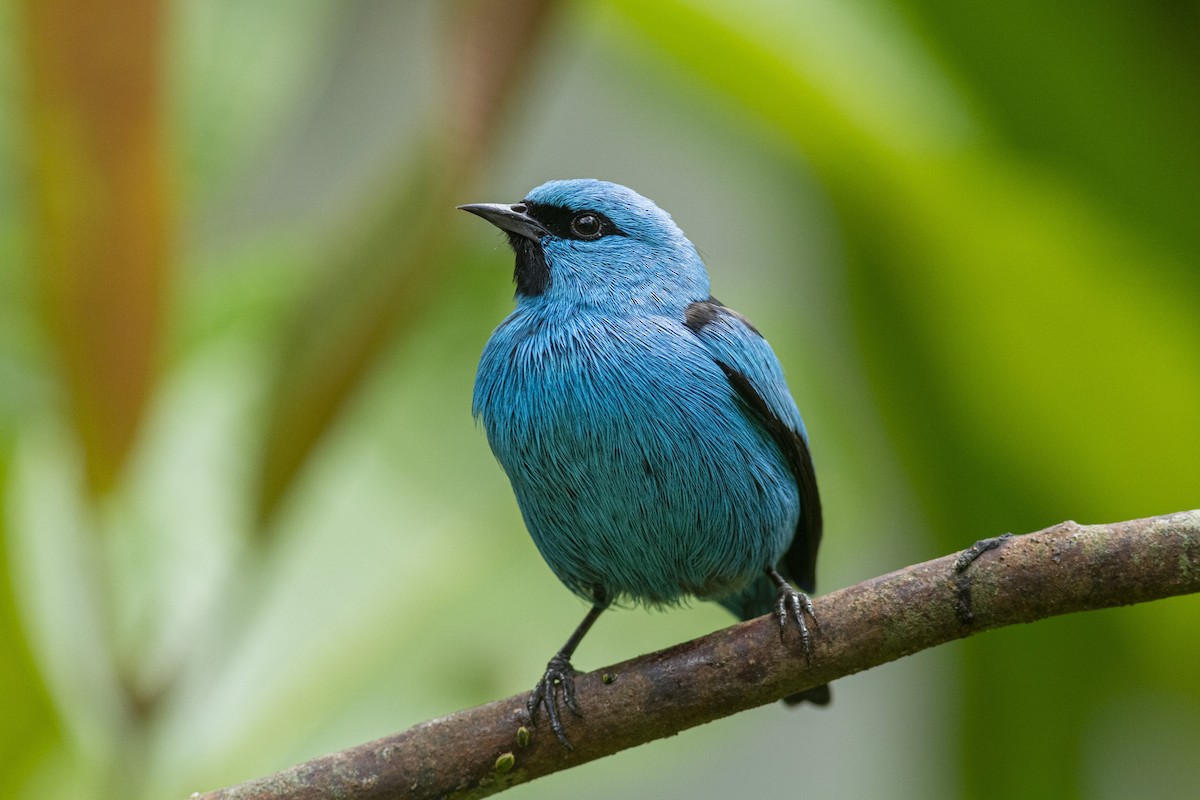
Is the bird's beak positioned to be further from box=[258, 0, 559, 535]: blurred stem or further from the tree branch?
the tree branch

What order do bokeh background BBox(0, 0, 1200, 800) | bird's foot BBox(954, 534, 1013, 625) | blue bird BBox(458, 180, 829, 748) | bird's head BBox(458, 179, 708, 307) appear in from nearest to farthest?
bird's foot BBox(954, 534, 1013, 625) → blue bird BBox(458, 180, 829, 748) → bird's head BBox(458, 179, 708, 307) → bokeh background BBox(0, 0, 1200, 800)

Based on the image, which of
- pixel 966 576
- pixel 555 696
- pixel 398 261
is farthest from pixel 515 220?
pixel 966 576

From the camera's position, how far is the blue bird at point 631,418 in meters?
2.83

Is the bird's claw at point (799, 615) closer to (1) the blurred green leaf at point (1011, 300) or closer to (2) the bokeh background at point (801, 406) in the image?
(2) the bokeh background at point (801, 406)

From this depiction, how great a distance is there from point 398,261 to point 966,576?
47.4 inches

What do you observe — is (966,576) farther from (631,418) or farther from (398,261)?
(398,261)

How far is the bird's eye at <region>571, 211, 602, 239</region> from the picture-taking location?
3207mm

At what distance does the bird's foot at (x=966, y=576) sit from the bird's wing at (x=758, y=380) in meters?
0.74

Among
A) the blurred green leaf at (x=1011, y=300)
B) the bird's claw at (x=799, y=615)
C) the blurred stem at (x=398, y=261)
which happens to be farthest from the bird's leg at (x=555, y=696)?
the blurred green leaf at (x=1011, y=300)

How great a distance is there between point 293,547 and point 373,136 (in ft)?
7.60

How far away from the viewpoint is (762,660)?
2455mm

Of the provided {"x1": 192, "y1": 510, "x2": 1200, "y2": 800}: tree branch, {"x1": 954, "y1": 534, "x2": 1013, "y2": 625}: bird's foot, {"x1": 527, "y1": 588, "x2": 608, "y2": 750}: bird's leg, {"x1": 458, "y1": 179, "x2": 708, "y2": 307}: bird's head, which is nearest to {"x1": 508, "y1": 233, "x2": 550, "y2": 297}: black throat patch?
{"x1": 458, "y1": 179, "x2": 708, "y2": 307}: bird's head

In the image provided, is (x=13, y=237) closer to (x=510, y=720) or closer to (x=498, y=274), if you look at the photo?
(x=498, y=274)

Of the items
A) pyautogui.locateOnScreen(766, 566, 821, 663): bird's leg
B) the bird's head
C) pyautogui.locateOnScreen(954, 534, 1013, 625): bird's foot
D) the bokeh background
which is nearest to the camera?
pyautogui.locateOnScreen(954, 534, 1013, 625): bird's foot
